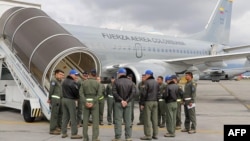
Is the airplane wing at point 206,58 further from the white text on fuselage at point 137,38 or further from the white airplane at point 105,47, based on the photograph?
the white text on fuselage at point 137,38

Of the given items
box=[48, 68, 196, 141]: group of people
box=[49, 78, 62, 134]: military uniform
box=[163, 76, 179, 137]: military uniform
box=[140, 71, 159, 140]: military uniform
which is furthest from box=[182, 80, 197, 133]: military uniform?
box=[49, 78, 62, 134]: military uniform

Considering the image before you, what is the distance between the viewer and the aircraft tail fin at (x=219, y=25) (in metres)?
26.7

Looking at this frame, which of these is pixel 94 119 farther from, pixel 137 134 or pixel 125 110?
pixel 137 134

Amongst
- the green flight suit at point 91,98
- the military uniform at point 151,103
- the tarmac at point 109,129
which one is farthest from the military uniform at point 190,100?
the green flight suit at point 91,98

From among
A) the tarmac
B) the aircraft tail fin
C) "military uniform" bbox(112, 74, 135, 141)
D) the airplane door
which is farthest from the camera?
the aircraft tail fin

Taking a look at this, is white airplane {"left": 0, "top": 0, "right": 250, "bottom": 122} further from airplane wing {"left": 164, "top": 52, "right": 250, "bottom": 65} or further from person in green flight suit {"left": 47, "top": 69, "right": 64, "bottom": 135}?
person in green flight suit {"left": 47, "top": 69, "right": 64, "bottom": 135}

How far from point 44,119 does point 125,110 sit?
Result: 377cm

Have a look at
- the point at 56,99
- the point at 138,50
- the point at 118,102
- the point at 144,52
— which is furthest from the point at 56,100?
the point at 144,52

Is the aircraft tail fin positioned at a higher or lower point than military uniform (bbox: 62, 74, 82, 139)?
higher

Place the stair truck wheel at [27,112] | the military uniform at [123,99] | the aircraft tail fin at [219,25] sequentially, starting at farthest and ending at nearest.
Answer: the aircraft tail fin at [219,25], the stair truck wheel at [27,112], the military uniform at [123,99]

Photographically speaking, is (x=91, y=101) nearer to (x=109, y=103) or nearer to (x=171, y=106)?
(x=171, y=106)

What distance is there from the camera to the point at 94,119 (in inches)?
280

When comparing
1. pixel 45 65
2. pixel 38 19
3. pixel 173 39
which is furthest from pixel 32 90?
pixel 173 39

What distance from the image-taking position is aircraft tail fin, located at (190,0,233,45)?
87.5 feet
